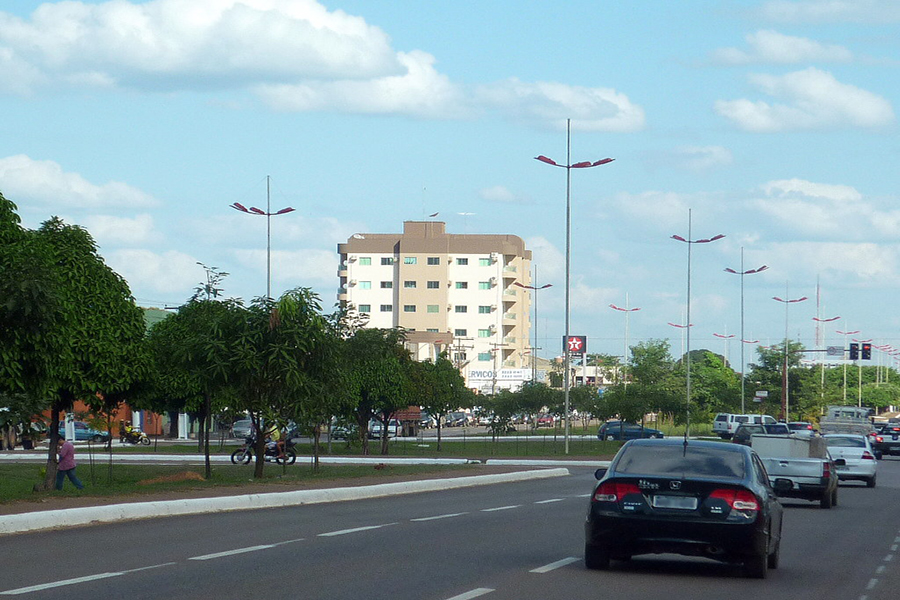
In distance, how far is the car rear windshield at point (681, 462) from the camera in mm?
13109

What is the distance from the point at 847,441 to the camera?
37.4 meters

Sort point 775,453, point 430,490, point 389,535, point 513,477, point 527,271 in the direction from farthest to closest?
point 527,271 → point 513,477 → point 430,490 → point 775,453 → point 389,535

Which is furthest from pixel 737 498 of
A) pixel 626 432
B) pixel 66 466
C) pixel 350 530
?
pixel 626 432

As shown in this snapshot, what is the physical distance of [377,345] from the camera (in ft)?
163

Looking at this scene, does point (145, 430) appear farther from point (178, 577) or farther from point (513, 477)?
point (178, 577)

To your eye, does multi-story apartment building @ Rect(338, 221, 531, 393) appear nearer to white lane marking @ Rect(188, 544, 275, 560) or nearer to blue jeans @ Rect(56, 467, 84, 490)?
blue jeans @ Rect(56, 467, 84, 490)

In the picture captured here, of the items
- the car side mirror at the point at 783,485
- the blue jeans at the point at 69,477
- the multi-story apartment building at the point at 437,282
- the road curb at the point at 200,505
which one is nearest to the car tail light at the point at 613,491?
the road curb at the point at 200,505

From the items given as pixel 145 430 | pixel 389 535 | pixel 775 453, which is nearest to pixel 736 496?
pixel 389 535

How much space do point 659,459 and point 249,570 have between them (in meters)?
4.32

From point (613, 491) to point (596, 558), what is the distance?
2.93 ft

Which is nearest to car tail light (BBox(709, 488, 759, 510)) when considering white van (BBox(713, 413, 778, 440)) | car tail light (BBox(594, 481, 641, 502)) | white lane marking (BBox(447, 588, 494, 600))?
car tail light (BBox(594, 481, 641, 502))

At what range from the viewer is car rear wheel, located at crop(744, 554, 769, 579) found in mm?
12981

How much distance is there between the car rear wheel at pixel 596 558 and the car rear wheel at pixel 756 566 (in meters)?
1.42

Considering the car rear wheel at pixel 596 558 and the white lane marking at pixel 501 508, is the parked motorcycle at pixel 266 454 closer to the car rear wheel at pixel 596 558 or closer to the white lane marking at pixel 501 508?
the white lane marking at pixel 501 508
